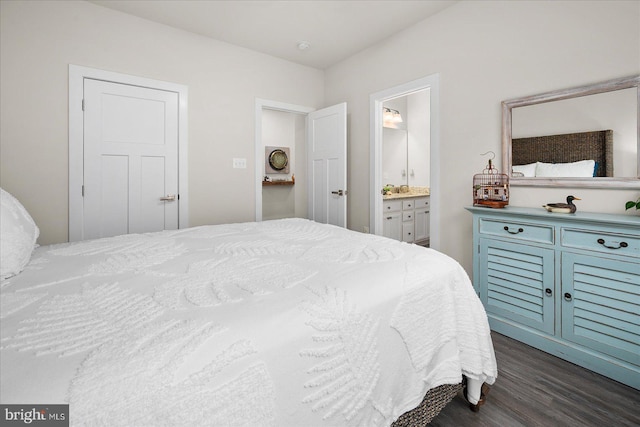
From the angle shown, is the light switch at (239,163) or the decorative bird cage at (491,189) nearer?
the decorative bird cage at (491,189)

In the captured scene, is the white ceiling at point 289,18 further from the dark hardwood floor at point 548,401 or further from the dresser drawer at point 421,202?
the dark hardwood floor at point 548,401

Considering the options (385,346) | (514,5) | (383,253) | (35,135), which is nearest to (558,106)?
(514,5)

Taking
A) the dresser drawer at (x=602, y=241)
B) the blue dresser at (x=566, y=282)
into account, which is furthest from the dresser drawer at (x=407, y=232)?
the dresser drawer at (x=602, y=241)

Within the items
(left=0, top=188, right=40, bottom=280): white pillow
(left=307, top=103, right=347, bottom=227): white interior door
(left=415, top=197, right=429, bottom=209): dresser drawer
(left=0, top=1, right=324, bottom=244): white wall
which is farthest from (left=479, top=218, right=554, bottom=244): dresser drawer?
(left=0, top=188, right=40, bottom=280): white pillow

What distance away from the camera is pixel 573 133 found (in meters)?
2.11

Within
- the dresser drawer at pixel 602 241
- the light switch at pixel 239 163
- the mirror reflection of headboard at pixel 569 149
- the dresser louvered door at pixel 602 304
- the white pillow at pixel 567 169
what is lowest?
the dresser louvered door at pixel 602 304

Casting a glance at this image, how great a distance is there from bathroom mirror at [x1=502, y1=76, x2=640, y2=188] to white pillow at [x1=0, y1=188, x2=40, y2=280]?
3123mm

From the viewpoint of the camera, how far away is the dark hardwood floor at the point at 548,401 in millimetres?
1457

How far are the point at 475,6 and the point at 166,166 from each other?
11.1ft

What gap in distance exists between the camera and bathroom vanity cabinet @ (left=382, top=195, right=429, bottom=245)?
14.4 ft

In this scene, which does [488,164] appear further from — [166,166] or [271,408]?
[166,166]

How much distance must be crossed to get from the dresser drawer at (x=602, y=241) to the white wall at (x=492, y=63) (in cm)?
32

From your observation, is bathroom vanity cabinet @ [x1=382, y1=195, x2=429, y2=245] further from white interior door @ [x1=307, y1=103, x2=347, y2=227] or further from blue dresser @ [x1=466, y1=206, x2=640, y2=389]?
blue dresser @ [x1=466, y1=206, x2=640, y2=389]

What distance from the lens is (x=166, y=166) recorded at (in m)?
3.17
